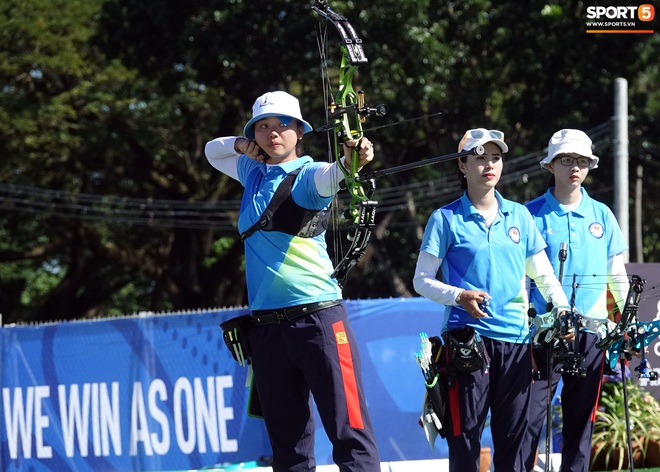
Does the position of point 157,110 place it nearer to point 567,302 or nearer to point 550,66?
point 550,66

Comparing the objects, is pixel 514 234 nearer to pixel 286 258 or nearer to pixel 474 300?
pixel 474 300

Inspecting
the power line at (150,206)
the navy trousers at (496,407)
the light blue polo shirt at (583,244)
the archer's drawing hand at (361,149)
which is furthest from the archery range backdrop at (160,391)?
the power line at (150,206)

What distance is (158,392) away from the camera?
32.2ft

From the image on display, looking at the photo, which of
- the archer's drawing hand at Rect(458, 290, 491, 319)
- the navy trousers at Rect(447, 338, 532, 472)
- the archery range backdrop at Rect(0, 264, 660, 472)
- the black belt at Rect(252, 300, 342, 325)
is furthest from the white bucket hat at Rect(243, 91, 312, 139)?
the archery range backdrop at Rect(0, 264, 660, 472)

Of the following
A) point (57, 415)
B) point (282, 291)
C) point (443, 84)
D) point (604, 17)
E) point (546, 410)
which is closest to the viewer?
point (282, 291)

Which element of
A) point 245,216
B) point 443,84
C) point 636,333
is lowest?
point 636,333

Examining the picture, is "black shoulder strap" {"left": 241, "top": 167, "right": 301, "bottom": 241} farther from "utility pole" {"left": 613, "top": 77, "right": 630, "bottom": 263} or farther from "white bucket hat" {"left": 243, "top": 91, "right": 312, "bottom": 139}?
"utility pole" {"left": 613, "top": 77, "right": 630, "bottom": 263}

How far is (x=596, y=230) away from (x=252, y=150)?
6.37ft

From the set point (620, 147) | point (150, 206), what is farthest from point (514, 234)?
point (150, 206)

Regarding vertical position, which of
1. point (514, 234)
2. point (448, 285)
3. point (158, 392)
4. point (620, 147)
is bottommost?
point (158, 392)

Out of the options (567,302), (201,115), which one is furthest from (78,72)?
(567,302)

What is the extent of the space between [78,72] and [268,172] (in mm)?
19512

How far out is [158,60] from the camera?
2344cm

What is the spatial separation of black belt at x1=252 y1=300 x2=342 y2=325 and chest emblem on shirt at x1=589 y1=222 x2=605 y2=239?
1694mm
